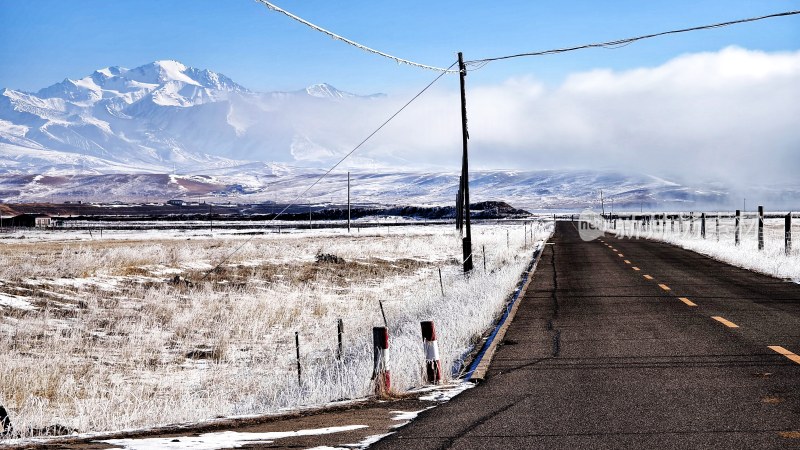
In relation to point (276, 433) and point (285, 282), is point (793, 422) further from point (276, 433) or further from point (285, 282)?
point (285, 282)

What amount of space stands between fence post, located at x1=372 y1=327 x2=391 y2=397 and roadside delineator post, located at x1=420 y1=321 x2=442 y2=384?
1.69 feet

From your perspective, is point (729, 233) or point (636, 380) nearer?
point (636, 380)

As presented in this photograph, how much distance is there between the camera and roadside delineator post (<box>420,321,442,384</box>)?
946cm

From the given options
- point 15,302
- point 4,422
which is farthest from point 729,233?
point 4,422

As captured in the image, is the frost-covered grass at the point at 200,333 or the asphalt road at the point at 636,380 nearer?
the asphalt road at the point at 636,380

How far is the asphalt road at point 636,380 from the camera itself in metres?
6.53

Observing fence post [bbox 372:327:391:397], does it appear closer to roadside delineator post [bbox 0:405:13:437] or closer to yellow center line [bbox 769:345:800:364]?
roadside delineator post [bbox 0:405:13:437]

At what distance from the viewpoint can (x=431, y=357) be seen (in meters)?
9.52

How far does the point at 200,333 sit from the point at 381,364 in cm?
1001

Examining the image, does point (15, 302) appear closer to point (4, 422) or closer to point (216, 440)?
point (4, 422)

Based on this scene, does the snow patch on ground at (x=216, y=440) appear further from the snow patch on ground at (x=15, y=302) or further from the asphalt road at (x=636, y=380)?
the snow patch on ground at (x=15, y=302)

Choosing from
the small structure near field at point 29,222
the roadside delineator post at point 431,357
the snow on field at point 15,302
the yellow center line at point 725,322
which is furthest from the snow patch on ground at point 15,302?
the small structure near field at point 29,222

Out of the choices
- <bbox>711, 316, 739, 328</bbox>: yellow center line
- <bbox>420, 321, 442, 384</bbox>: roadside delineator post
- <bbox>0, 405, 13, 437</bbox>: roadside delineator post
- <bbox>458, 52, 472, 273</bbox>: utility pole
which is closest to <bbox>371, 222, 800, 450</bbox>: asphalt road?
<bbox>711, 316, 739, 328</bbox>: yellow center line

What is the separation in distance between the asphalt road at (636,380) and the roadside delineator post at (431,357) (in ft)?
1.88
